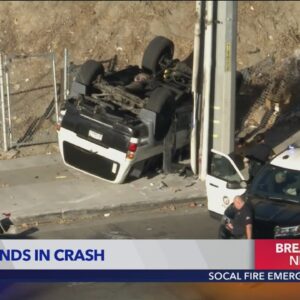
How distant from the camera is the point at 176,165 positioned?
15.3 metres

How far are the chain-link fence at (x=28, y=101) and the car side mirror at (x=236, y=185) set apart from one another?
5.57 meters

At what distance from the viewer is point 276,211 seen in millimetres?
11148

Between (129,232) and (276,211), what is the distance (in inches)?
108

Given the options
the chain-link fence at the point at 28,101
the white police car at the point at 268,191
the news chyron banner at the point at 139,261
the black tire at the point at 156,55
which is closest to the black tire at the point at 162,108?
the white police car at the point at 268,191

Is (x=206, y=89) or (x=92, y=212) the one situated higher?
(x=206, y=89)

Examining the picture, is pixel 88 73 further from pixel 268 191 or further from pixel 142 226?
pixel 268 191

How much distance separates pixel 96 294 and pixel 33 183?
4799 millimetres

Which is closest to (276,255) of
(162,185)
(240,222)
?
(240,222)

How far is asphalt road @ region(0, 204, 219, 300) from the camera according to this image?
10125 mm

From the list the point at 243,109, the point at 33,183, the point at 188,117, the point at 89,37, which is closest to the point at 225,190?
the point at 188,117

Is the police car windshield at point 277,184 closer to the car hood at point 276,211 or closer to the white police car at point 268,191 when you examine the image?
the white police car at point 268,191

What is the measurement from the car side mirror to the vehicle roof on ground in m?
0.57

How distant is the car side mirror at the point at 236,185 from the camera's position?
11906 mm

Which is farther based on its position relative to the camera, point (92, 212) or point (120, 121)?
point (120, 121)
